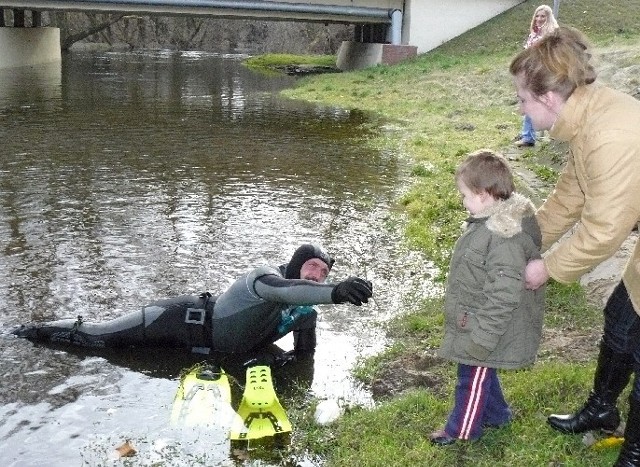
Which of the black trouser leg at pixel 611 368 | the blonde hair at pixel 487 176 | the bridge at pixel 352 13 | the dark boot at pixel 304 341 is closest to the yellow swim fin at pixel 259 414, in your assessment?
the dark boot at pixel 304 341

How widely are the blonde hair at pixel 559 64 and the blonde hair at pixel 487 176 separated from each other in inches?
17.5

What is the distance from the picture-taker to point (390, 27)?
3641 centimetres

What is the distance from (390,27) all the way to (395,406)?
33910 millimetres

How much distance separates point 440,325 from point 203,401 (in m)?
2.12

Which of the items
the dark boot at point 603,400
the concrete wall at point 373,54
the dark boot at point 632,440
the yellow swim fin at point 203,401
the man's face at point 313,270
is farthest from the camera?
the concrete wall at point 373,54

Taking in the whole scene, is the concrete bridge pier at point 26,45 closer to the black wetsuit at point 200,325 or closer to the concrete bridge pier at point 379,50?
the concrete bridge pier at point 379,50

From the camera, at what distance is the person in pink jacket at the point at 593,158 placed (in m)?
3.07

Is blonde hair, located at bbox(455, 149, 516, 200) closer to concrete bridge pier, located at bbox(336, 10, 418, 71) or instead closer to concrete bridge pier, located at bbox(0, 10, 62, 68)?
concrete bridge pier, located at bbox(336, 10, 418, 71)

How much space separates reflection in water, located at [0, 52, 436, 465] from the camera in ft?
16.4

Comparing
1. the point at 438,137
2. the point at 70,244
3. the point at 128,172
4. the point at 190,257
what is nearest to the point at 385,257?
the point at 190,257

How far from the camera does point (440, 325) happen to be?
5.92 meters

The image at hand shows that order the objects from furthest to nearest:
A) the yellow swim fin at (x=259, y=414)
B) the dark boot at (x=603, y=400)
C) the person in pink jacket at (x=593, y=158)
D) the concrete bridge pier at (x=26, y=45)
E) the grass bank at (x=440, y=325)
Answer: the concrete bridge pier at (x=26, y=45)
the yellow swim fin at (x=259, y=414)
the grass bank at (x=440, y=325)
the dark boot at (x=603, y=400)
the person in pink jacket at (x=593, y=158)

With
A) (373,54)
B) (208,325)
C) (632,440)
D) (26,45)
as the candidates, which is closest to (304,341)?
(208,325)

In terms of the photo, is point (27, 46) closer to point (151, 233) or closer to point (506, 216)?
point (151, 233)
